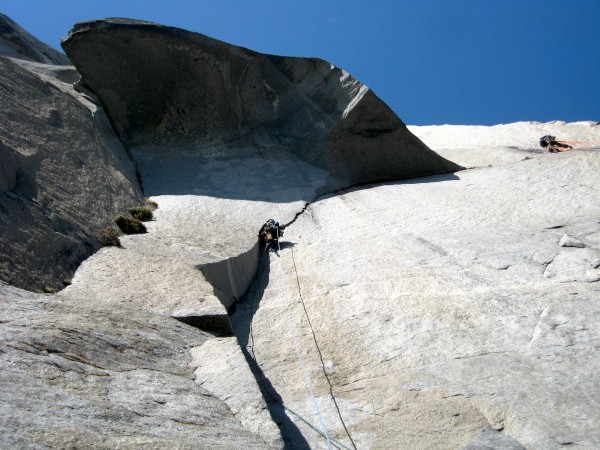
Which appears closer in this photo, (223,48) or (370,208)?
(370,208)

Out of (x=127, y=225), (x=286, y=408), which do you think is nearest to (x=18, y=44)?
(x=127, y=225)

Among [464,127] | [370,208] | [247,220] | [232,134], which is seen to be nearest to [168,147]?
[232,134]

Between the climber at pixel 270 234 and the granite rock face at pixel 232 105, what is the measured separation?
13.5ft

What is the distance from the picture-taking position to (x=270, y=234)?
12414 mm

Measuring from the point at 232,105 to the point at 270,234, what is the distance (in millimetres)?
6904

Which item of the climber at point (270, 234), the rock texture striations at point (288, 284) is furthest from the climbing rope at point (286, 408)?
the climber at point (270, 234)

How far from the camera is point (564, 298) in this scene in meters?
8.00

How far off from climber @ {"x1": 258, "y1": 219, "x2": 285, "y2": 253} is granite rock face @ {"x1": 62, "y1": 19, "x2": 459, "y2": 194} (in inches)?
162

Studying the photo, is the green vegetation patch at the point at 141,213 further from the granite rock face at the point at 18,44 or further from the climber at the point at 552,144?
the granite rock face at the point at 18,44

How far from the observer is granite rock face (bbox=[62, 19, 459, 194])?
677 inches

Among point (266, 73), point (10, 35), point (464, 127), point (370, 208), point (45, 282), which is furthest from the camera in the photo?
point (464, 127)

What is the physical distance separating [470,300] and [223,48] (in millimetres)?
11986

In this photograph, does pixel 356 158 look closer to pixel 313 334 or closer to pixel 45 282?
pixel 313 334

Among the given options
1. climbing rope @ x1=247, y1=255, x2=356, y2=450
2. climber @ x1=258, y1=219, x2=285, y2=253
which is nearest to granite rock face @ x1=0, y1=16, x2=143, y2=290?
climbing rope @ x1=247, y1=255, x2=356, y2=450
